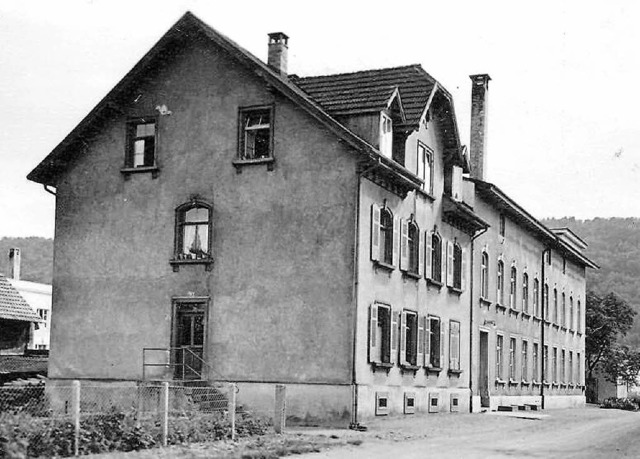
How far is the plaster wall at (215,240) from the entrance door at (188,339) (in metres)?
0.31

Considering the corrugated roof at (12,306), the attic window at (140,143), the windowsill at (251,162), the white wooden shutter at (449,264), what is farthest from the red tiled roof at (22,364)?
the white wooden shutter at (449,264)

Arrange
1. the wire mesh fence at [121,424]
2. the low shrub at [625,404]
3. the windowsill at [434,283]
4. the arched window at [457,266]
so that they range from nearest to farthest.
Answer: the wire mesh fence at [121,424] < the windowsill at [434,283] < the arched window at [457,266] < the low shrub at [625,404]

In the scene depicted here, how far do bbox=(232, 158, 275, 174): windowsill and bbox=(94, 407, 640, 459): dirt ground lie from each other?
717cm

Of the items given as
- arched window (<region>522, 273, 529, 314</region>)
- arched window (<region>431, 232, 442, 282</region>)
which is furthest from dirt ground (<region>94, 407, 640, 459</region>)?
arched window (<region>522, 273, 529, 314</region>)

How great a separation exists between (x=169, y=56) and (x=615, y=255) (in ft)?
239

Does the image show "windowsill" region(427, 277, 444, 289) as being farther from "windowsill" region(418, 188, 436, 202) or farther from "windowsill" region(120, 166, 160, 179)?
"windowsill" region(120, 166, 160, 179)

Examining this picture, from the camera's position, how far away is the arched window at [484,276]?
124 feet

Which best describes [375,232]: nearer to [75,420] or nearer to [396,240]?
[396,240]

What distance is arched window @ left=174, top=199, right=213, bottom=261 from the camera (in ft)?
87.9

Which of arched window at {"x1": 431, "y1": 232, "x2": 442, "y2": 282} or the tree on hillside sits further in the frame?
the tree on hillside

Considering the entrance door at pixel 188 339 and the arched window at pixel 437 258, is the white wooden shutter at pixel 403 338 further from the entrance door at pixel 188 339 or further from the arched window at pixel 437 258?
the entrance door at pixel 188 339

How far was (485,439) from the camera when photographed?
20891mm

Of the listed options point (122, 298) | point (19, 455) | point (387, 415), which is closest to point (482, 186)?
point (387, 415)

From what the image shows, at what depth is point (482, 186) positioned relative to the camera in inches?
1446
